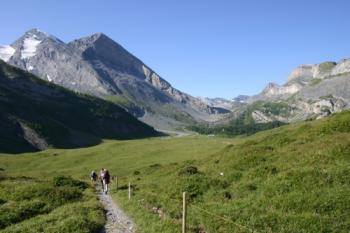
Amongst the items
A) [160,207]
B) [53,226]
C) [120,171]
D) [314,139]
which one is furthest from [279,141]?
[120,171]

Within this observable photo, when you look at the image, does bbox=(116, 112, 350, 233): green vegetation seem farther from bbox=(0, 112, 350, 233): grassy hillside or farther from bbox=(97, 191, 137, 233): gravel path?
bbox=(97, 191, 137, 233): gravel path

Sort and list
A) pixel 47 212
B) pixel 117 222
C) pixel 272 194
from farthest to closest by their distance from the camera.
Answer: pixel 47 212 < pixel 117 222 < pixel 272 194

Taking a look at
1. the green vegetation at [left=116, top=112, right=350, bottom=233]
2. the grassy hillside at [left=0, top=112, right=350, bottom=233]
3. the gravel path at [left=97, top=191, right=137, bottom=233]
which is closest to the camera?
the green vegetation at [left=116, top=112, right=350, bottom=233]

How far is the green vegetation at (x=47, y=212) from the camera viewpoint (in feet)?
84.5

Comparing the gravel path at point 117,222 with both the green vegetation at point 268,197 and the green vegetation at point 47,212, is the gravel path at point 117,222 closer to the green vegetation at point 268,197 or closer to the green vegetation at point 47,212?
the green vegetation at point 47,212

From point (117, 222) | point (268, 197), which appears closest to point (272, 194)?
point (268, 197)

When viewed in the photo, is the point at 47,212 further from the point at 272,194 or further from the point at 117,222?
the point at 272,194

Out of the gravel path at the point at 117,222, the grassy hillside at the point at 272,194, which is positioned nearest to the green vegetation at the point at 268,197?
the grassy hillside at the point at 272,194

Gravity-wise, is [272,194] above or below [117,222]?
above

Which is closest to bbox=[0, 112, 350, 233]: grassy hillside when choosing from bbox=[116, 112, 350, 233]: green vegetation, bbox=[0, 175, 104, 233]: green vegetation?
bbox=[116, 112, 350, 233]: green vegetation

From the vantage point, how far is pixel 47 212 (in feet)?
113

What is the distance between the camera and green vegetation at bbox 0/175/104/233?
25766mm

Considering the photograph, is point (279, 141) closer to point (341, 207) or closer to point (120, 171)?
point (341, 207)

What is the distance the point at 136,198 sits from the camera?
37.8 m
